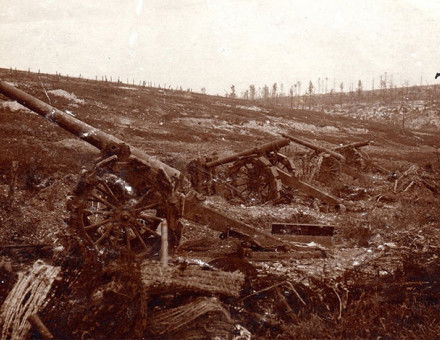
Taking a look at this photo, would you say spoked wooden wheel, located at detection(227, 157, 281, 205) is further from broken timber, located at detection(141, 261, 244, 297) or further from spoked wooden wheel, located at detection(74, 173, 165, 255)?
broken timber, located at detection(141, 261, 244, 297)

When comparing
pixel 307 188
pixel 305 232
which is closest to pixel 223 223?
pixel 305 232

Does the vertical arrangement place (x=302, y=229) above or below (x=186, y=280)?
below

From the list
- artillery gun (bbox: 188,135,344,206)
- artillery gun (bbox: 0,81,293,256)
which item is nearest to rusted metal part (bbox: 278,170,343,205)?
artillery gun (bbox: 188,135,344,206)

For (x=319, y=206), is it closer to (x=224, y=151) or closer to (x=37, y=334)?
(x=37, y=334)

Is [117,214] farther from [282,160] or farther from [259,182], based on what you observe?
[282,160]

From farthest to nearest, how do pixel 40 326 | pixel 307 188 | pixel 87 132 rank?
pixel 307 188, pixel 87 132, pixel 40 326

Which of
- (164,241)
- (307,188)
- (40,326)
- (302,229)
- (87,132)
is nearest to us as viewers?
(40,326)
